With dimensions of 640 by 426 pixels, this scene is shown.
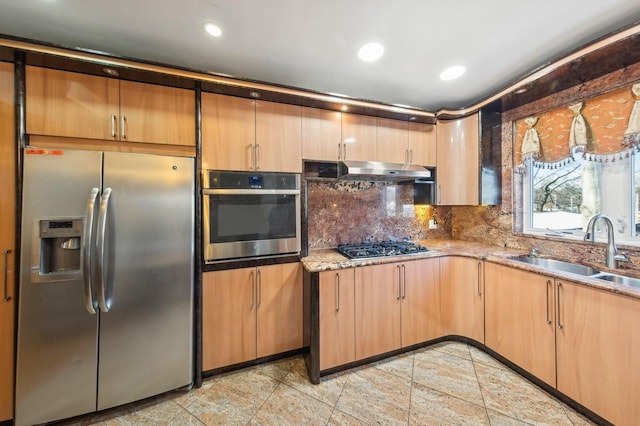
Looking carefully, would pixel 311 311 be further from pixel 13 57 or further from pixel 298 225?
pixel 13 57

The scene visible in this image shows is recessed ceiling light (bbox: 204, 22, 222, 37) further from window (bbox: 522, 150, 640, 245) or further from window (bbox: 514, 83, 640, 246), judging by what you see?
window (bbox: 522, 150, 640, 245)

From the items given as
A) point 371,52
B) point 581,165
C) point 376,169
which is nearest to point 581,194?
point 581,165

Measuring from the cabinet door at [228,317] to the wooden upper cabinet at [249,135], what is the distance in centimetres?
89

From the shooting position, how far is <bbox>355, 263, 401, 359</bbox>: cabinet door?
203cm

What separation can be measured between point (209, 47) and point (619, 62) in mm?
2939

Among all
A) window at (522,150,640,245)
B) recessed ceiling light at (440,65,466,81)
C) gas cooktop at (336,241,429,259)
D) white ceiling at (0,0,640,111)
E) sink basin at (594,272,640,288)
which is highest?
recessed ceiling light at (440,65,466,81)

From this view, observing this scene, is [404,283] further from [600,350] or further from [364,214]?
[600,350]

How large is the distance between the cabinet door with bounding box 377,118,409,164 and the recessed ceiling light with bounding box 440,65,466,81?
0.55 meters

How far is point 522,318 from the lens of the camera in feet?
6.26

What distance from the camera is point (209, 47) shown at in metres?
1.75

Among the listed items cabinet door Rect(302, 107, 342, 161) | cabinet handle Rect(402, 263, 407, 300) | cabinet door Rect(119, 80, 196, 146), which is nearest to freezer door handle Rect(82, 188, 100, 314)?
cabinet door Rect(119, 80, 196, 146)

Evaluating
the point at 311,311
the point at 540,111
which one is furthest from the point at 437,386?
the point at 540,111

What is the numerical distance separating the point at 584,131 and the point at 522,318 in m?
1.60

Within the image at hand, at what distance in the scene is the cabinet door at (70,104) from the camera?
1.51 meters
